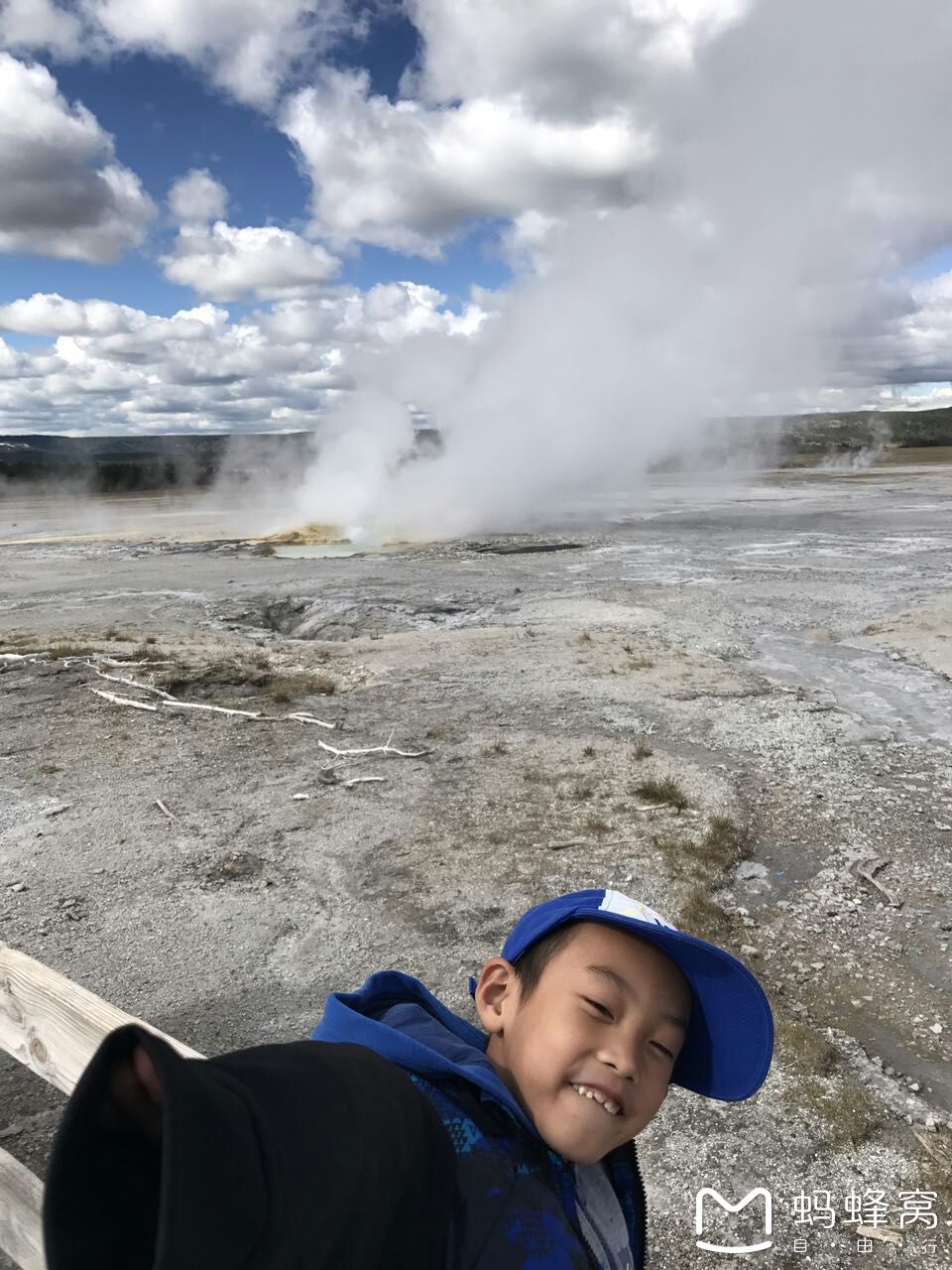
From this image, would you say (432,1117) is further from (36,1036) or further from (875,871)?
(875,871)

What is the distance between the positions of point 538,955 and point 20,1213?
1.55m

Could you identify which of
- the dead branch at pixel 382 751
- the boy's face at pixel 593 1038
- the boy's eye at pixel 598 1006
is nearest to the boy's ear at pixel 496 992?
the boy's face at pixel 593 1038

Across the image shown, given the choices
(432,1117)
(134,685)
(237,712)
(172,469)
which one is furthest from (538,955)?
(172,469)

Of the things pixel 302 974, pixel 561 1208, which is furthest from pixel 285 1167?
pixel 302 974

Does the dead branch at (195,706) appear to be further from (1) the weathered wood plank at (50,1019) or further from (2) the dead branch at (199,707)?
(1) the weathered wood plank at (50,1019)

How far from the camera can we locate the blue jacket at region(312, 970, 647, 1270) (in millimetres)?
1082

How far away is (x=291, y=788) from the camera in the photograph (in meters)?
7.10

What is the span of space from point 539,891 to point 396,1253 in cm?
466

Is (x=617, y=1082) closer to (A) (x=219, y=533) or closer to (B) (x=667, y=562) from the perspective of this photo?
(B) (x=667, y=562)

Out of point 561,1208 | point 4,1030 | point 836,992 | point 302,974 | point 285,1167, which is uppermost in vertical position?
point 285,1167

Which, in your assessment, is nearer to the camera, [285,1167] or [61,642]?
[285,1167]

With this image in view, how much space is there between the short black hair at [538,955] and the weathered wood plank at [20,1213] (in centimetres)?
137

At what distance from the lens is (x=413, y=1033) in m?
1.36

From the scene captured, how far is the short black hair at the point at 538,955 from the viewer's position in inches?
61.7
